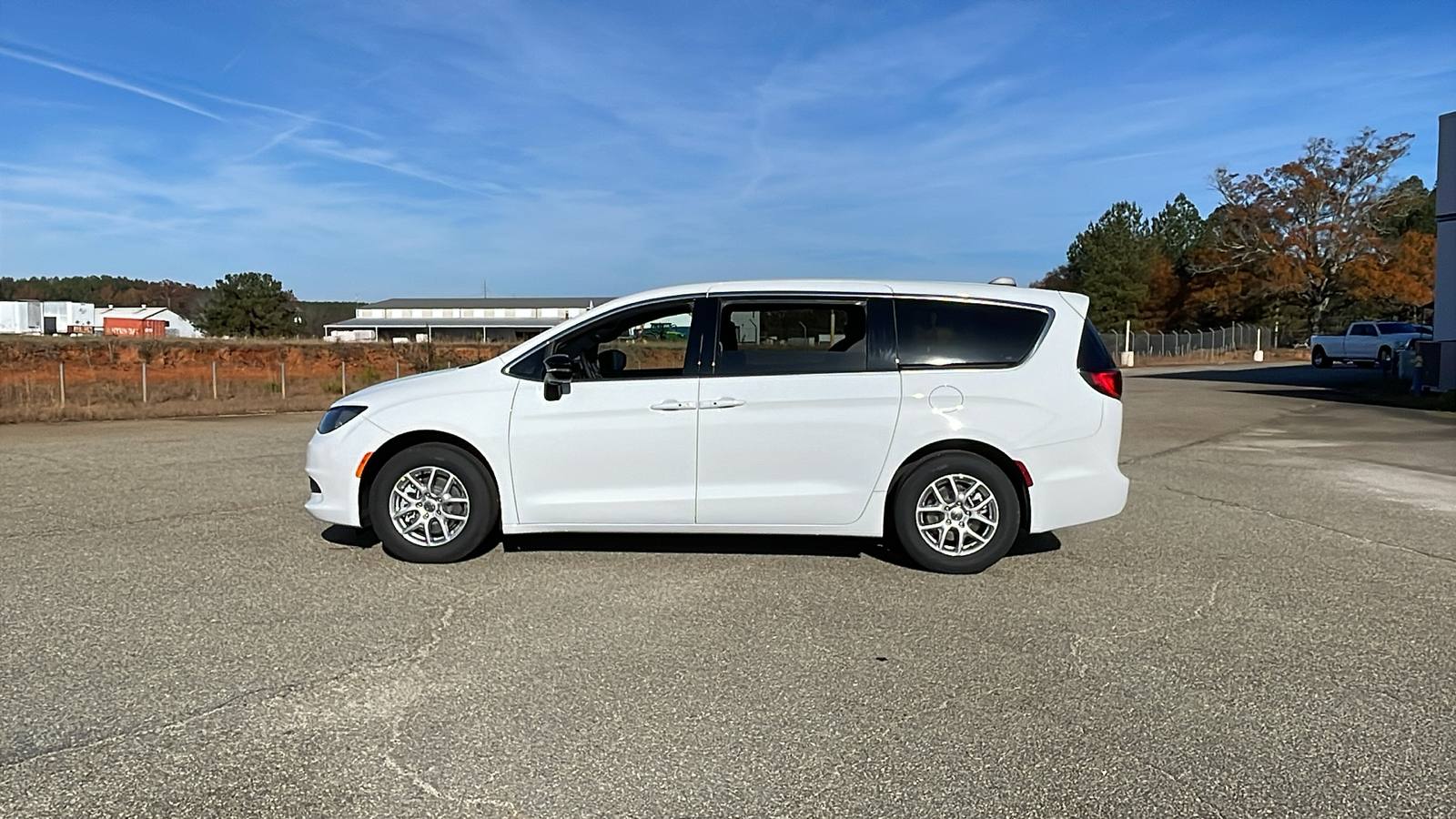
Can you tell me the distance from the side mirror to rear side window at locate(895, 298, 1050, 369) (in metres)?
2.02

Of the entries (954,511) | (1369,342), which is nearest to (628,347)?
(954,511)

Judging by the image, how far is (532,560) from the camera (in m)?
6.33

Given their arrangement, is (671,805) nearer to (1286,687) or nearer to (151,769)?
(151,769)

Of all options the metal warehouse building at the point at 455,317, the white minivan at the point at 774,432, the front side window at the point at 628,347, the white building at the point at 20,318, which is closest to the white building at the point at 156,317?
the white building at the point at 20,318

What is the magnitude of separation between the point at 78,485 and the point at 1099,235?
71434 millimetres

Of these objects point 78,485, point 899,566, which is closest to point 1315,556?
point 899,566

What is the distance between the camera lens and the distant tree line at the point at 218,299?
229ft

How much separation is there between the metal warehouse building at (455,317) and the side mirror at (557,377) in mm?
88355

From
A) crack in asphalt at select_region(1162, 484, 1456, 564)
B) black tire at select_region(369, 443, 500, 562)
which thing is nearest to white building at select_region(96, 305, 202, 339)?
black tire at select_region(369, 443, 500, 562)

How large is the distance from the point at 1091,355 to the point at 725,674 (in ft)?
10.8

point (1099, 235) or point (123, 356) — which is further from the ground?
point (1099, 235)

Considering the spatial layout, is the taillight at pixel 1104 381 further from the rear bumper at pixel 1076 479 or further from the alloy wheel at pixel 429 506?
the alloy wheel at pixel 429 506

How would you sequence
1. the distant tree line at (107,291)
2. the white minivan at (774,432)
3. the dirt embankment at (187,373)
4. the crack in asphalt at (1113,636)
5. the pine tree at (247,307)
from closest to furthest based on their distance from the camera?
the crack in asphalt at (1113,636) < the white minivan at (774,432) < the dirt embankment at (187,373) < the pine tree at (247,307) < the distant tree line at (107,291)

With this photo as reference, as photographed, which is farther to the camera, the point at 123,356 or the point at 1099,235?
the point at 1099,235
